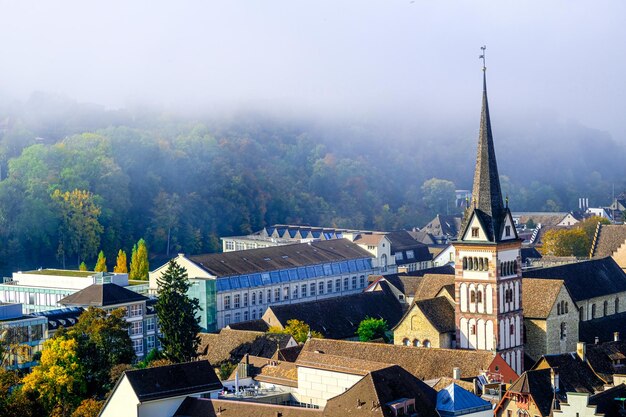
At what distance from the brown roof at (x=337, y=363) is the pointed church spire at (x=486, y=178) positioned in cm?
1345

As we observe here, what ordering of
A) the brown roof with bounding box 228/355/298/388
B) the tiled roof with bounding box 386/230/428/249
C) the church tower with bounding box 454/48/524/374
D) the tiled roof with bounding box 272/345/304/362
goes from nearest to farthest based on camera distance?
the brown roof with bounding box 228/355/298/388, the tiled roof with bounding box 272/345/304/362, the church tower with bounding box 454/48/524/374, the tiled roof with bounding box 386/230/428/249

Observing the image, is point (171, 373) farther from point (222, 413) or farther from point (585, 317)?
point (585, 317)

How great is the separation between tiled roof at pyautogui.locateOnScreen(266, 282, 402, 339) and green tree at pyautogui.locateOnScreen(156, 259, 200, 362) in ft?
35.4

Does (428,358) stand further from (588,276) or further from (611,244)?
(611,244)

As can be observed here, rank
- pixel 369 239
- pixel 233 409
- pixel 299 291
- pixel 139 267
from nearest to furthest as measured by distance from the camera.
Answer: pixel 233 409 < pixel 299 291 < pixel 139 267 < pixel 369 239

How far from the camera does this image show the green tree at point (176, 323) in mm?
88562

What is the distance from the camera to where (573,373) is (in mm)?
79062

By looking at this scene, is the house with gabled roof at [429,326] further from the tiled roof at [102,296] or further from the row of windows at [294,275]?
the row of windows at [294,275]

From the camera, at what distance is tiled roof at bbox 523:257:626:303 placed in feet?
320

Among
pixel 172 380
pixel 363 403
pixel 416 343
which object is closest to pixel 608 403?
pixel 363 403

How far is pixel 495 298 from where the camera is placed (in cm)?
8406

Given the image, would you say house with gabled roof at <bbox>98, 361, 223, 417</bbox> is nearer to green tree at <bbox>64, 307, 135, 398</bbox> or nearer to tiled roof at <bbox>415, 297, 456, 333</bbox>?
green tree at <bbox>64, 307, 135, 398</bbox>

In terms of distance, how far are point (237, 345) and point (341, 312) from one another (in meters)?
15.1

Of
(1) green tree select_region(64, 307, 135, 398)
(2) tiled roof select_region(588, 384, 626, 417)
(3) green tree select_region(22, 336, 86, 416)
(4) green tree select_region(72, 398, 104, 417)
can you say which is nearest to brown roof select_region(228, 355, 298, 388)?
(1) green tree select_region(64, 307, 135, 398)
